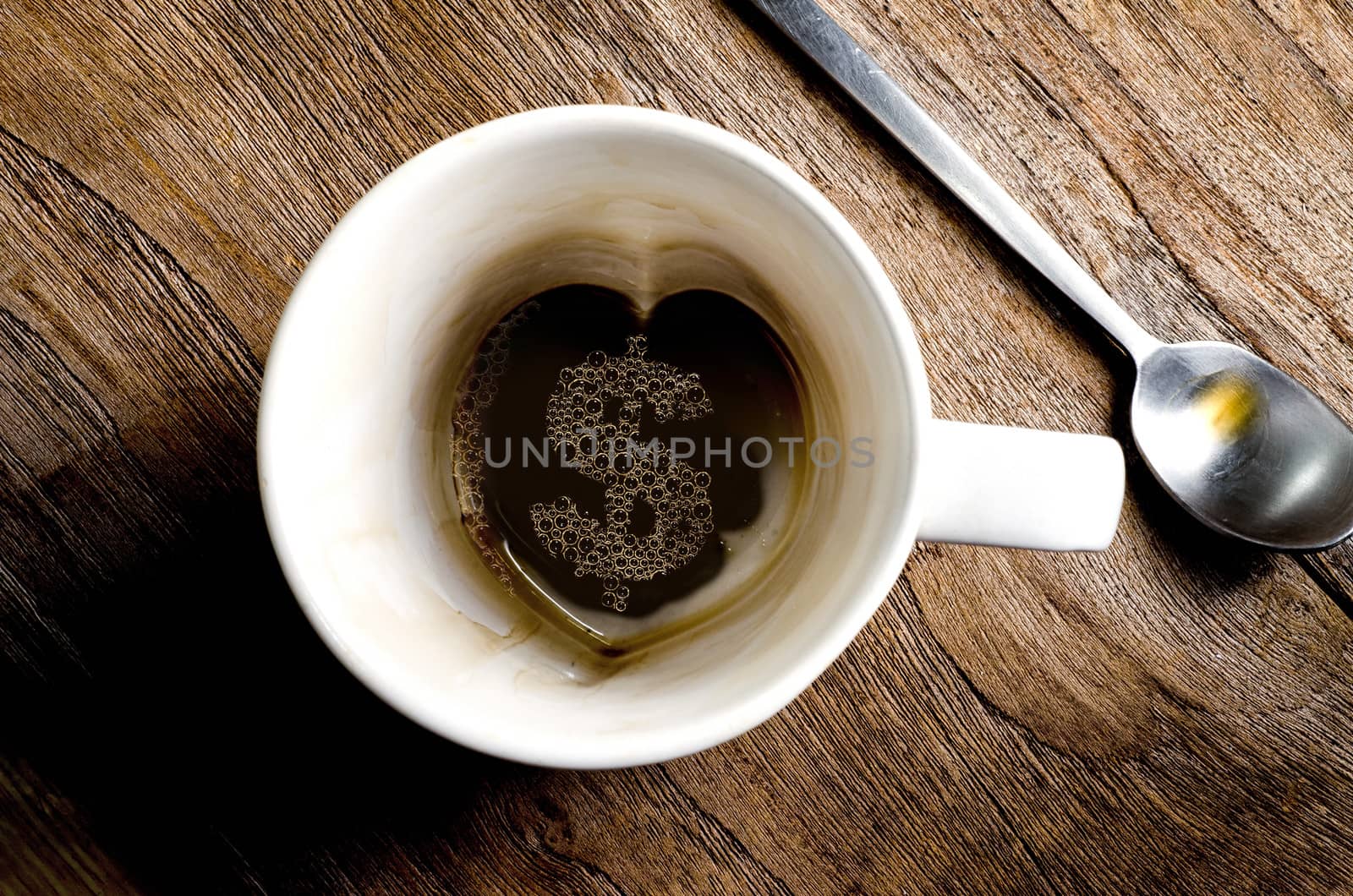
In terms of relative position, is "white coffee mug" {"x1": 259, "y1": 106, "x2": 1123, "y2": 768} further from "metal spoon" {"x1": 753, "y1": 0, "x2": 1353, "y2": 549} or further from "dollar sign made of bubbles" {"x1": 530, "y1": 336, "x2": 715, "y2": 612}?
"metal spoon" {"x1": 753, "y1": 0, "x2": 1353, "y2": 549}

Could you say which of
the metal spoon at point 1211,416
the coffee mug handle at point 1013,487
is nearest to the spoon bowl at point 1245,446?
the metal spoon at point 1211,416

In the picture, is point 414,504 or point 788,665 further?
point 414,504

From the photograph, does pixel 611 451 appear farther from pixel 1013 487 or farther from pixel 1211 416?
pixel 1211 416

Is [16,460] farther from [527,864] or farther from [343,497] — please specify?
[527,864]

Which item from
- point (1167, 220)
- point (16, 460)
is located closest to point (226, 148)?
point (16, 460)

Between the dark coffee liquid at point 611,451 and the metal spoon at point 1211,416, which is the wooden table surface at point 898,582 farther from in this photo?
the dark coffee liquid at point 611,451

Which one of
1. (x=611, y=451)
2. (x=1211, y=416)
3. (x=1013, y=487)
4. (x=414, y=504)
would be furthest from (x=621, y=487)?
(x=1211, y=416)
